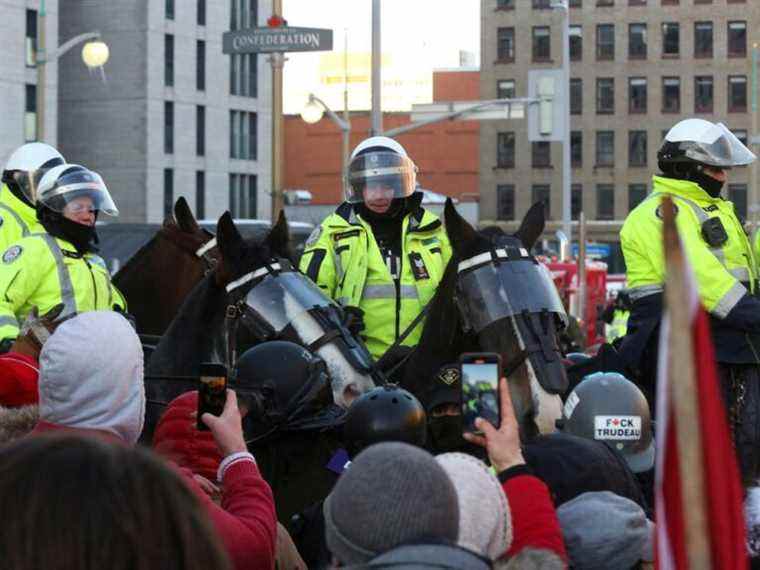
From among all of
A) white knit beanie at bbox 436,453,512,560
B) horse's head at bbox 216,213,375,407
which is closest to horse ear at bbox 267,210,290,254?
horse's head at bbox 216,213,375,407

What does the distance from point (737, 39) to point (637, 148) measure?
317 inches

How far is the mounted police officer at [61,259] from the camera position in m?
7.84

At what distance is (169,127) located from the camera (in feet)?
225

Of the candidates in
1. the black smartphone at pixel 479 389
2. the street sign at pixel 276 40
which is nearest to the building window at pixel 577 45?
the street sign at pixel 276 40

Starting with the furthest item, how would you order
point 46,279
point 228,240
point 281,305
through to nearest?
point 46,279 → point 228,240 → point 281,305

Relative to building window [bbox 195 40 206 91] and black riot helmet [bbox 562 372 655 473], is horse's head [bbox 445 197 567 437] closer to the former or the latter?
black riot helmet [bbox 562 372 655 473]

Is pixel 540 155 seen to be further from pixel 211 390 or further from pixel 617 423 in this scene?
pixel 211 390

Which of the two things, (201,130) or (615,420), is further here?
(201,130)

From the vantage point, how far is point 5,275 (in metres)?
7.79

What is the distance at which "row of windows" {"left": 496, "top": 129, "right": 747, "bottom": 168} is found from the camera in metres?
93.1

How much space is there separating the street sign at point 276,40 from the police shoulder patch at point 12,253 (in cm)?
764

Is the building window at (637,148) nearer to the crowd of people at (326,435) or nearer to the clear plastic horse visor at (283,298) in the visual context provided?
the crowd of people at (326,435)

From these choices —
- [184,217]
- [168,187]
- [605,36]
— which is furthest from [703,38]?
[184,217]

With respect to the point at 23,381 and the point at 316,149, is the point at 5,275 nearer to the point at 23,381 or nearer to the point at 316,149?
the point at 23,381
